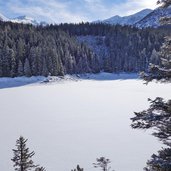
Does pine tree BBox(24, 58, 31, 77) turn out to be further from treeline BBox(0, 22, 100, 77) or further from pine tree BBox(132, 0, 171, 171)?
pine tree BBox(132, 0, 171, 171)

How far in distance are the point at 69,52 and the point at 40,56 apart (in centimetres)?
2484

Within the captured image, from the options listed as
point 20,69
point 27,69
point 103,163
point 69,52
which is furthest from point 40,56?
point 103,163

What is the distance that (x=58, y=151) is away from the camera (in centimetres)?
2808

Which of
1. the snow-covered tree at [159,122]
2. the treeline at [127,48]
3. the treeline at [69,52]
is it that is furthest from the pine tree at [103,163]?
the treeline at [127,48]

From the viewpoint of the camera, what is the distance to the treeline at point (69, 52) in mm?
115812

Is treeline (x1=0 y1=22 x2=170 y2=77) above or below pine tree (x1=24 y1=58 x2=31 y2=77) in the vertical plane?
above

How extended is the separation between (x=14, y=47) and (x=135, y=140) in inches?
3735

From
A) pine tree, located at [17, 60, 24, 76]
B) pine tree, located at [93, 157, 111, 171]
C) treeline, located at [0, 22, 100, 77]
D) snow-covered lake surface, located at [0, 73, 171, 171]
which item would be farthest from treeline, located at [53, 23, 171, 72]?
pine tree, located at [93, 157, 111, 171]

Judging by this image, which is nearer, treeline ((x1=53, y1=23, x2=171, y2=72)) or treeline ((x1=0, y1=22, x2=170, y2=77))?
treeline ((x1=0, y1=22, x2=170, y2=77))

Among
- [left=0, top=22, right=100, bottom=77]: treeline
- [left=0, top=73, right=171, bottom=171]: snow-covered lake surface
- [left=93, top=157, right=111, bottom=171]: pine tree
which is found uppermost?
[left=0, top=22, right=100, bottom=77]: treeline

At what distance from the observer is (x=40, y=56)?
4717 inches

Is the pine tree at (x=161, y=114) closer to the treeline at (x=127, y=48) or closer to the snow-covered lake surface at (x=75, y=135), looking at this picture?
the snow-covered lake surface at (x=75, y=135)

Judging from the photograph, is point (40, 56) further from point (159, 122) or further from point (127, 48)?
point (159, 122)

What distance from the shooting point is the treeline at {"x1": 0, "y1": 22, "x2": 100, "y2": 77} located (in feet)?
373
